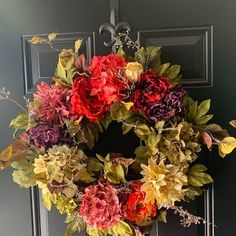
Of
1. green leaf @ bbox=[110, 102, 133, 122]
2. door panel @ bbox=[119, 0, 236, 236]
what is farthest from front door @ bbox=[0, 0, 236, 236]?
green leaf @ bbox=[110, 102, 133, 122]

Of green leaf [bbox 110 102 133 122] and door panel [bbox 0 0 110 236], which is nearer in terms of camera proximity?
green leaf [bbox 110 102 133 122]

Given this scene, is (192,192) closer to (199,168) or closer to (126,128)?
(199,168)

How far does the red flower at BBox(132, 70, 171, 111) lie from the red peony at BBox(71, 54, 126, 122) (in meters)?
0.03

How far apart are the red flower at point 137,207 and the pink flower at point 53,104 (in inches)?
9.3

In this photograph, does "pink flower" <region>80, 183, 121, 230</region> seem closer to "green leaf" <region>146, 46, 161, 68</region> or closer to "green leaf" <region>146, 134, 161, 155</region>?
"green leaf" <region>146, 134, 161, 155</region>

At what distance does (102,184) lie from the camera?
0.96m

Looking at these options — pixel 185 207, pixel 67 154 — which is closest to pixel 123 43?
pixel 67 154

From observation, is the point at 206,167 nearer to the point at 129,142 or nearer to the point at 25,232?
the point at 129,142

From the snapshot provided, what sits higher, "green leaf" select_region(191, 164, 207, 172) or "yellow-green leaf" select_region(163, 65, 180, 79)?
"yellow-green leaf" select_region(163, 65, 180, 79)

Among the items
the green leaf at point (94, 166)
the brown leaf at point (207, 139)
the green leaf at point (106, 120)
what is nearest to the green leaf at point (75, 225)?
the green leaf at point (94, 166)

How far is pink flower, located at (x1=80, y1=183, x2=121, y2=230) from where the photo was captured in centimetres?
93

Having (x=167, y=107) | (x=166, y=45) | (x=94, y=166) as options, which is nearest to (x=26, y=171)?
(x=94, y=166)

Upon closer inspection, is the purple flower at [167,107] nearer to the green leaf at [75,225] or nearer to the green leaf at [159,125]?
the green leaf at [159,125]

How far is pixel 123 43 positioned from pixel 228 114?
33cm
